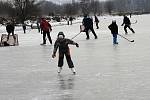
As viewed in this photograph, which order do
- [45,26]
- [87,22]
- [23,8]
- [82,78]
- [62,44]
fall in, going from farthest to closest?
[23,8] → [87,22] → [45,26] → [62,44] → [82,78]

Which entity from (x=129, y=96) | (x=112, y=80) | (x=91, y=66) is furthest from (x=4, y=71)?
(x=129, y=96)

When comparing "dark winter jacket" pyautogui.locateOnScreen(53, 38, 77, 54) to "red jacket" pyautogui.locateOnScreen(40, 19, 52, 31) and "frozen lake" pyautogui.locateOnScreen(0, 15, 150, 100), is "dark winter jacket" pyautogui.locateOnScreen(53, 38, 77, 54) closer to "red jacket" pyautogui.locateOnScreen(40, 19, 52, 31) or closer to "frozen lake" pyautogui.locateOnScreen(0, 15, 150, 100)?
"frozen lake" pyautogui.locateOnScreen(0, 15, 150, 100)

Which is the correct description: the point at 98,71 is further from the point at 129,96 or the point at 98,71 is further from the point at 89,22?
the point at 89,22

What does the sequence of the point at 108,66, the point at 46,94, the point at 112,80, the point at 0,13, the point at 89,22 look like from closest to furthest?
the point at 46,94, the point at 112,80, the point at 108,66, the point at 89,22, the point at 0,13

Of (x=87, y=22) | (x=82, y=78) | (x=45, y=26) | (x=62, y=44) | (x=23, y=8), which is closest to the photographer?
(x=82, y=78)

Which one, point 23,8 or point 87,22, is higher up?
point 23,8

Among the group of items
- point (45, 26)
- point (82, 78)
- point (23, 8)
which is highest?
point (23, 8)

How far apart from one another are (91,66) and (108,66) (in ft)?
1.62

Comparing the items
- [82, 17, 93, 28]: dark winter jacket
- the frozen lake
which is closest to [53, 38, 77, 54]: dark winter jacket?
the frozen lake

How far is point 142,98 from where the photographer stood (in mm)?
7578

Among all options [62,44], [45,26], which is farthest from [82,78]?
[45,26]

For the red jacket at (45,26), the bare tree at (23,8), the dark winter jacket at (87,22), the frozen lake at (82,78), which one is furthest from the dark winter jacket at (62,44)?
the bare tree at (23,8)

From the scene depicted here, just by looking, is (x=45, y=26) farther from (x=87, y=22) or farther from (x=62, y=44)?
(x=62, y=44)

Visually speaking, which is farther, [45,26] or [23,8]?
[23,8]
